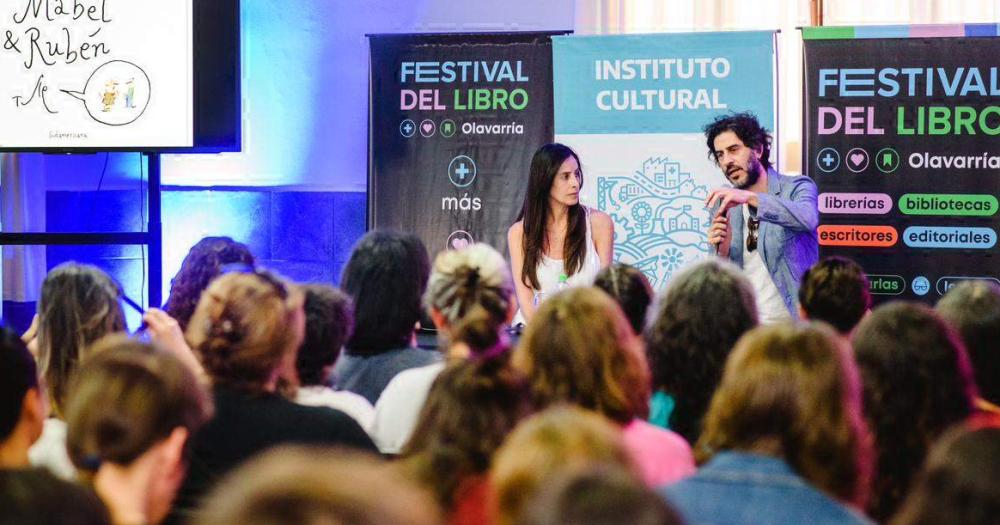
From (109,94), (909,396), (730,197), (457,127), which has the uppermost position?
(109,94)

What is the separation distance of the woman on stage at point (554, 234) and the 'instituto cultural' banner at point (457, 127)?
2.49ft

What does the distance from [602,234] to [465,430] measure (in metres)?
3.79

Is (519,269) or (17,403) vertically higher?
(519,269)

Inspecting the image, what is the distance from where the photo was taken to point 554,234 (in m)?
5.48

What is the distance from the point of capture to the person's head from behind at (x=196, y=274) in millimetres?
3824

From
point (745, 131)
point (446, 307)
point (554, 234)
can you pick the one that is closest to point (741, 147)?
point (745, 131)

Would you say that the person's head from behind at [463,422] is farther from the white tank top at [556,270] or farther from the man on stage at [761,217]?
the man on stage at [761,217]

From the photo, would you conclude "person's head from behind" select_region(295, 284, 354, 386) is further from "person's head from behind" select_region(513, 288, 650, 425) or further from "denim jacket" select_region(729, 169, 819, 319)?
"denim jacket" select_region(729, 169, 819, 319)

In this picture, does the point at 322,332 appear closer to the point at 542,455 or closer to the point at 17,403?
the point at 17,403

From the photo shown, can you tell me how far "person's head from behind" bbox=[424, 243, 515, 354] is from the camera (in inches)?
117

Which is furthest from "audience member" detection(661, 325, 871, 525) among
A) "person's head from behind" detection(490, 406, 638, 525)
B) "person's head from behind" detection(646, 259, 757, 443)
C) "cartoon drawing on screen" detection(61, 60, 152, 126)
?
"cartoon drawing on screen" detection(61, 60, 152, 126)

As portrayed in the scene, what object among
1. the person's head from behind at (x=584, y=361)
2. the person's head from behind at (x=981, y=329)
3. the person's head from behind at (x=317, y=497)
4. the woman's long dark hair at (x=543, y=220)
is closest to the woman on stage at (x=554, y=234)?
the woman's long dark hair at (x=543, y=220)

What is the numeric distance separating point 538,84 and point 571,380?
164 inches

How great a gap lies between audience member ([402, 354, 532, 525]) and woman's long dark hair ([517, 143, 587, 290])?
347 cm
